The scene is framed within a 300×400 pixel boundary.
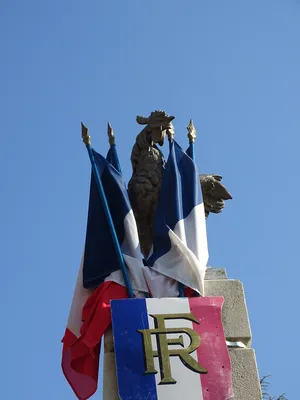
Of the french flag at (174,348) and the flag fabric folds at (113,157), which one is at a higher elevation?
the flag fabric folds at (113,157)

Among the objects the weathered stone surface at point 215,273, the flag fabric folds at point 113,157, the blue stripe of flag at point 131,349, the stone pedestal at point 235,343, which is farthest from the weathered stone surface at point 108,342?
the flag fabric folds at point 113,157

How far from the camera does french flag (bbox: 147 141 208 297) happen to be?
11.4 meters

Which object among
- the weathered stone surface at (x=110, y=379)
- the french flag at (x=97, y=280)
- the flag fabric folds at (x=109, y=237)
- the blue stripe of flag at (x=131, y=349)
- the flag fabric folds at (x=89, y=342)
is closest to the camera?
the blue stripe of flag at (x=131, y=349)

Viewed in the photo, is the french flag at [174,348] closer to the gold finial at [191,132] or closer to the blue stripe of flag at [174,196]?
the blue stripe of flag at [174,196]

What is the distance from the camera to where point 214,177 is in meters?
12.9

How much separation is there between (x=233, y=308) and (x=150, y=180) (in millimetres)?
2031

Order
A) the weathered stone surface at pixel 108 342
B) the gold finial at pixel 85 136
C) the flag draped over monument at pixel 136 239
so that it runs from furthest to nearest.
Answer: the gold finial at pixel 85 136 < the flag draped over monument at pixel 136 239 < the weathered stone surface at pixel 108 342

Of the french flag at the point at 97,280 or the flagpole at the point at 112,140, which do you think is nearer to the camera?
the french flag at the point at 97,280

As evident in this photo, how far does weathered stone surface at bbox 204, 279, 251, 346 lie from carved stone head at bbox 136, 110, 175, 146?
208 cm

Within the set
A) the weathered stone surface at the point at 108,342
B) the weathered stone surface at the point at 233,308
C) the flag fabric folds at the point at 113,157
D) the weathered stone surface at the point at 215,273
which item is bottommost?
the weathered stone surface at the point at 108,342

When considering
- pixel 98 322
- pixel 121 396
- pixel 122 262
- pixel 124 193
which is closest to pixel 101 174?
pixel 124 193

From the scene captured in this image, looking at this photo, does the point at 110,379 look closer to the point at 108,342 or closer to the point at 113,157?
the point at 108,342

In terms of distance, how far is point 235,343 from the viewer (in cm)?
1109

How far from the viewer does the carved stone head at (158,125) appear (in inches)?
498
